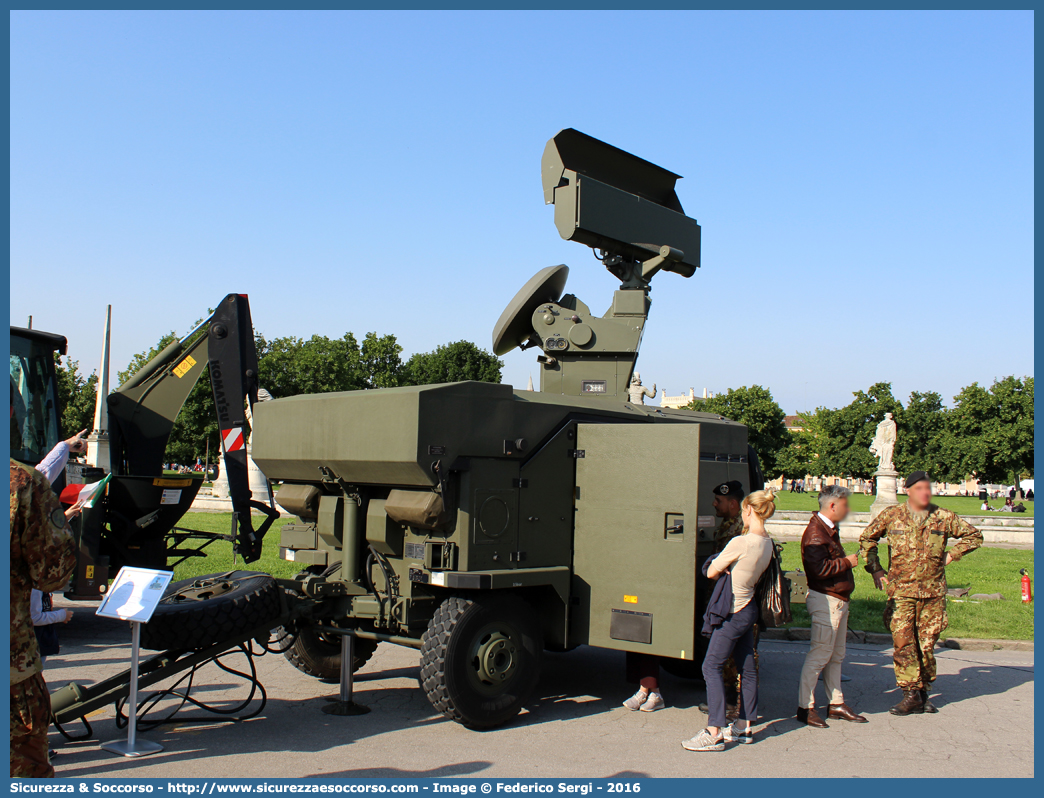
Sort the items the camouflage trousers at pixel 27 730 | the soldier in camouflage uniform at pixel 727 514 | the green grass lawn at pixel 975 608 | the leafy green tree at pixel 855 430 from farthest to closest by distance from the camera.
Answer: the leafy green tree at pixel 855 430 < the green grass lawn at pixel 975 608 < the soldier in camouflage uniform at pixel 727 514 < the camouflage trousers at pixel 27 730

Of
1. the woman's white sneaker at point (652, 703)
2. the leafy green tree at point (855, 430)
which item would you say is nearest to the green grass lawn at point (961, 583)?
the woman's white sneaker at point (652, 703)

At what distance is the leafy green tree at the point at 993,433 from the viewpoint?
70.9 metres

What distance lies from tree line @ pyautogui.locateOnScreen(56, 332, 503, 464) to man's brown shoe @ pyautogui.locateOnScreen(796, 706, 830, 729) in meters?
53.2

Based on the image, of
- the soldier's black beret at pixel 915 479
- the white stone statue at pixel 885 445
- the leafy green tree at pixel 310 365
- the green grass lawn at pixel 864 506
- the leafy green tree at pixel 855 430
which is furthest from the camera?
the leafy green tree at pixel 855 430

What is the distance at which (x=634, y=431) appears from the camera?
694 centimetres

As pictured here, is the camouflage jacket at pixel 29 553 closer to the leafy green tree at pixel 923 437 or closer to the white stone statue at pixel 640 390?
the white stone statue at pixel 640 390

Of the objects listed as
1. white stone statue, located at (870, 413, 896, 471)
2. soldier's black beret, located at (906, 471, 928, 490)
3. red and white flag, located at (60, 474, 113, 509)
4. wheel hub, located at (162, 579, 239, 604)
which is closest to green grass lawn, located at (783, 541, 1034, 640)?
soldier's black beret, located at (906, 471, 928, 490)

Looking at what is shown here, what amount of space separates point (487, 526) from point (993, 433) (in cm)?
7574

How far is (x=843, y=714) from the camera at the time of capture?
6.80 m

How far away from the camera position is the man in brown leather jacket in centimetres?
672

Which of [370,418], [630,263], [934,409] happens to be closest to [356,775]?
[370,418]

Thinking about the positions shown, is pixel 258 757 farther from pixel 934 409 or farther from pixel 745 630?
pixel 934 409

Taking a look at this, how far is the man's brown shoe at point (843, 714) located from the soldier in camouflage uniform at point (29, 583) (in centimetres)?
548

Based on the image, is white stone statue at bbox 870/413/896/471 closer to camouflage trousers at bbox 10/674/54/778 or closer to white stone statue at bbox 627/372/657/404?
white stone statue at bbox 627/372/657/404
